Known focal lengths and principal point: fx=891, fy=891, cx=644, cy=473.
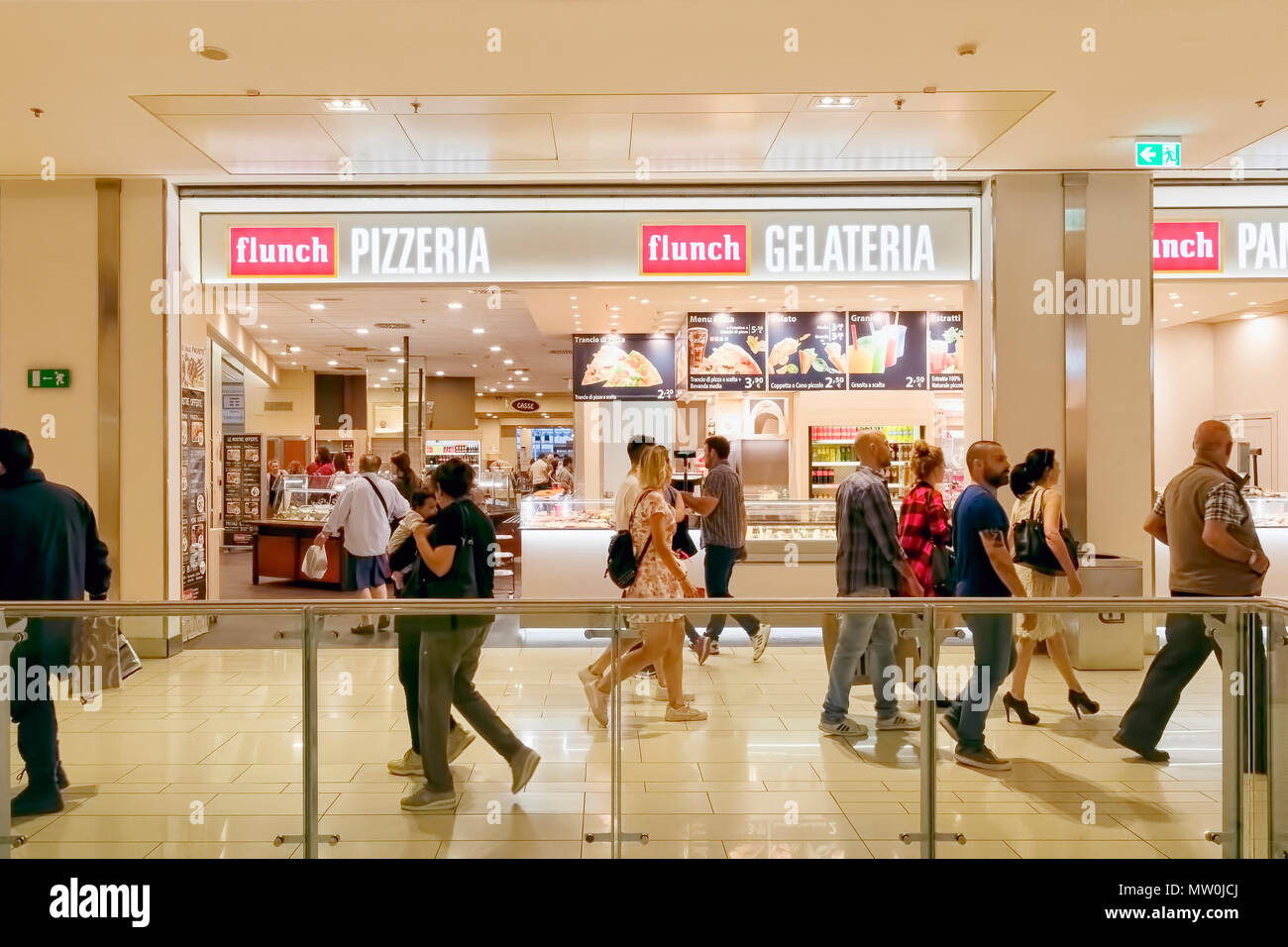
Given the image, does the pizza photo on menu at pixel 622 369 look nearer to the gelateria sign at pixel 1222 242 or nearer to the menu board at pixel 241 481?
the gelateria sign at pixel 1222 242

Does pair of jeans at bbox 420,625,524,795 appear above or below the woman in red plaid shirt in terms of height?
below

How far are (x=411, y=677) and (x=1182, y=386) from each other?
1244 centimetres

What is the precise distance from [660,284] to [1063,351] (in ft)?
10.0

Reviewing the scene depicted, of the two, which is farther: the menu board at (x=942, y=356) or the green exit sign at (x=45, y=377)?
the menu board at (x=942, y=356)

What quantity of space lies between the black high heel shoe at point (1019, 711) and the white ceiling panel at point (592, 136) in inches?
160

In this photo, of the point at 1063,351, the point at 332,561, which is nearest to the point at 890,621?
the point at 1063,351

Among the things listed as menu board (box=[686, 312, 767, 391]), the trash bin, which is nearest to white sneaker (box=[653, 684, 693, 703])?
the trash bin

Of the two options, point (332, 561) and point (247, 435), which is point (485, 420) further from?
point (332, 561)

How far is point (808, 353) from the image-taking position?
9.55m

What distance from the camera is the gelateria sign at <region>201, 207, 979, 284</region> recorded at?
6.82 meters

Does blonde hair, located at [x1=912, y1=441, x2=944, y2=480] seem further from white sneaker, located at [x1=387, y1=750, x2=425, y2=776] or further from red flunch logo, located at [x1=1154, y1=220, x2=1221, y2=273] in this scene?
red flunch logo, located at [x1=1154, y1=220, x2=1221, y2=273]

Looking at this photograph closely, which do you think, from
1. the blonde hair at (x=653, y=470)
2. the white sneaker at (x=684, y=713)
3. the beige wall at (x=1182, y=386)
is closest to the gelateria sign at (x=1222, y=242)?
the blonde hair at (x=653, y=470)

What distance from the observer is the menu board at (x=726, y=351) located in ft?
31.5

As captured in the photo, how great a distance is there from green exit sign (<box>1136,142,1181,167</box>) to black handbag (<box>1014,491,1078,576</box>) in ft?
8.94
